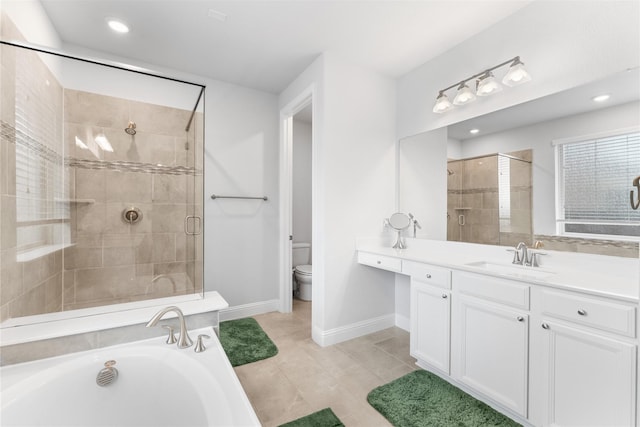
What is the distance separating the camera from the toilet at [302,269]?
3.60 metres

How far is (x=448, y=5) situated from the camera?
1.88m

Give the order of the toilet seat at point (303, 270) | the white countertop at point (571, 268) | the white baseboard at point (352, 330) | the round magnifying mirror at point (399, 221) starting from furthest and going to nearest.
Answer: the toilet seat at point (303, 270) < the round magnifying mirror at point (399, 221) < the white baseboard at point (352, 330) < the white countertop at point (571, 268)

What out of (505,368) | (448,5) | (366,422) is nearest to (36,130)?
(366,422)

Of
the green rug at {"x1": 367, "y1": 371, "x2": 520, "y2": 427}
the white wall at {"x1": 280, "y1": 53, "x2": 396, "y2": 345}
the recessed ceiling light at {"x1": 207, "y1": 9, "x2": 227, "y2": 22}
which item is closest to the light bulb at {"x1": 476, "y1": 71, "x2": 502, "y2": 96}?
the white wall at {"x1": 280, "y1": 53, "x2": 396, "y2": 345}

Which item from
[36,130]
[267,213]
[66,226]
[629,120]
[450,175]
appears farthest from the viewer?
[267,213]

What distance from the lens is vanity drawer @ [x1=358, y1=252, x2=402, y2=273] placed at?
2.28 metres

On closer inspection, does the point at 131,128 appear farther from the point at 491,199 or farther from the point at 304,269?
the point at 491,199

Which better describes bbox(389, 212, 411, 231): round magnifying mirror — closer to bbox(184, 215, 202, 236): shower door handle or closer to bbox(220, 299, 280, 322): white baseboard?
bbox(220, 299, 280, 322): white baseboard

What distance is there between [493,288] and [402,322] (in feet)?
4.45

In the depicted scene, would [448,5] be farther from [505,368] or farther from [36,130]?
[36,130]

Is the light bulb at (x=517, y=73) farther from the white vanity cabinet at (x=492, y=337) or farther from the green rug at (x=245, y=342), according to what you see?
the green rug at (x=245, y=342)

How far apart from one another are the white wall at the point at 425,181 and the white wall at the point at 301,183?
1.72m

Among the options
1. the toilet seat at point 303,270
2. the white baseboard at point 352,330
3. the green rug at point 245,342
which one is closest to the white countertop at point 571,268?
the white baseboard at point 352,330

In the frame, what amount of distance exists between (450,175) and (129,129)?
2742 mm
